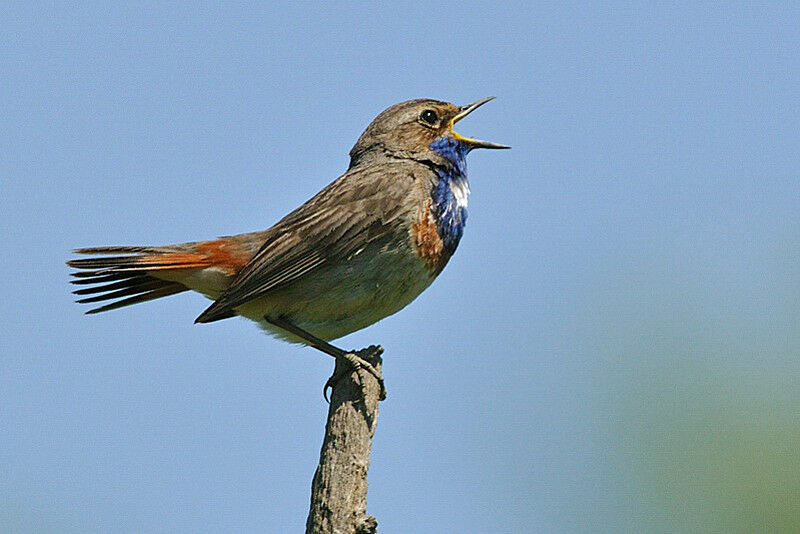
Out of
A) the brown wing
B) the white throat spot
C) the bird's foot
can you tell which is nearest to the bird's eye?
the white throat spot

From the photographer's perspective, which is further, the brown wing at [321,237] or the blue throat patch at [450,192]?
the blue throat patch at [450,192]

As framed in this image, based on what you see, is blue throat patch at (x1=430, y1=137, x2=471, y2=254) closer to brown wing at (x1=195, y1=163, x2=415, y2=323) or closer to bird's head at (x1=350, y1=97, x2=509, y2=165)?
bird's head at (x1=350, y1=97, x2=509, y2=165)

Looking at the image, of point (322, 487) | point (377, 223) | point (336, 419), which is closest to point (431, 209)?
point (377, 223)

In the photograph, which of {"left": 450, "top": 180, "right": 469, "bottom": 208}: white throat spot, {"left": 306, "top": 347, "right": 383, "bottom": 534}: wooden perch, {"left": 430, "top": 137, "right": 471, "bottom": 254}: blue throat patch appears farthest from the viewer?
{"left": 450, "top": 180, "right": 469, "bottom": 208}: white throat spot

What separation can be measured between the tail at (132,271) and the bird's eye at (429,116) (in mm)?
1971

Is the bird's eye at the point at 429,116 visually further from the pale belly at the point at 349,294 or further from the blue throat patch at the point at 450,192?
the pale belly at the point at 349,294

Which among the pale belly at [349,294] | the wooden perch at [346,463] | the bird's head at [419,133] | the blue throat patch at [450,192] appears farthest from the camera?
the bird's head at [419,133]

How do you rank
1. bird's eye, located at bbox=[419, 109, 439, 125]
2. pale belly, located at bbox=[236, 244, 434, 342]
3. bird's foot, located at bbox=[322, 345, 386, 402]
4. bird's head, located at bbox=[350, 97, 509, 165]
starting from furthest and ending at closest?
bird's eye, located at bbox=[419, 109, 439, 125] → bird's head, located at bbox=[350, 97, 509, 165] → pale belly, located at bbox=[236, 244, 434, 342] → bird's foot, located at bbox=[322, 345, 386, 402]

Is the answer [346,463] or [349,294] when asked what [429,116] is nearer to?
[349,294]

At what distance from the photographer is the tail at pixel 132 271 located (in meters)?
6.84

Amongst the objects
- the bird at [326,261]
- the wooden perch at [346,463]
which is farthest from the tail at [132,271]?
the wooden perch at [346,463]

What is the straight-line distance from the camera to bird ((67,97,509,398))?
262 inches

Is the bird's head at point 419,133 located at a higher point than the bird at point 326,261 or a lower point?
higher

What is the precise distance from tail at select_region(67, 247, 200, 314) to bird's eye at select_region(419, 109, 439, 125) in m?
1.97
